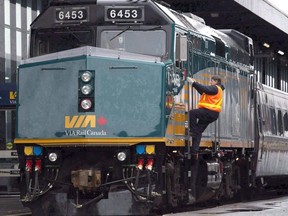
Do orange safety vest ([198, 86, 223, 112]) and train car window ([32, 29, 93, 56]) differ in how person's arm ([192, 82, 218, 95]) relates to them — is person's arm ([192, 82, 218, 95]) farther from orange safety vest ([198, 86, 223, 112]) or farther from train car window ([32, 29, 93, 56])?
train car window ([32, 29, 93, 56])

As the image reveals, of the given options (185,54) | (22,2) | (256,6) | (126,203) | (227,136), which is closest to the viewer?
(126,203)

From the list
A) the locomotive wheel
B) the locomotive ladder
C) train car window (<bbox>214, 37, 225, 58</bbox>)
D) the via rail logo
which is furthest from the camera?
train car window (<bbox>214, 37, 225, 58</bbox>)

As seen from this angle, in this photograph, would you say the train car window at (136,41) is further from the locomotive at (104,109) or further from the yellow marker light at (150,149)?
the yellow marker light at (150,149)

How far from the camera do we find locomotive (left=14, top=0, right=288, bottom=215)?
13.7 metres

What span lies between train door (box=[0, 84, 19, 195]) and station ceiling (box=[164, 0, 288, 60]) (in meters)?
10.9

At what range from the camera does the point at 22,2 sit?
31.0m

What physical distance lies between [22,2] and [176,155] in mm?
17156

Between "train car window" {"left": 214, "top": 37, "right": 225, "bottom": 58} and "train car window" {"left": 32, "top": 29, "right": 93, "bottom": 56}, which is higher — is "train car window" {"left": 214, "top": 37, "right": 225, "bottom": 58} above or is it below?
above

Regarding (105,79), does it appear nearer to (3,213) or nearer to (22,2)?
(3,213)

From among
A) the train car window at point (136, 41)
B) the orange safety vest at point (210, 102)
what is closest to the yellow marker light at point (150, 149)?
the train car window at point (136, 41)

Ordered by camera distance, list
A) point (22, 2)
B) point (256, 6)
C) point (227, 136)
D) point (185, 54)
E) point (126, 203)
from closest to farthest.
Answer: point (126, 203) < point (185, 54) < point (227, 136) < point (22, 2) < point (256, 6)

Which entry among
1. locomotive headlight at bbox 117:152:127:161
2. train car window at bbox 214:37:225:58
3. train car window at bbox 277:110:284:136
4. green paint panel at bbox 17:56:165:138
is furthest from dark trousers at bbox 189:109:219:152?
train car window at bbox 277:110:284:136

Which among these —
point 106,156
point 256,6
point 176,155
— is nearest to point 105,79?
point 106,156

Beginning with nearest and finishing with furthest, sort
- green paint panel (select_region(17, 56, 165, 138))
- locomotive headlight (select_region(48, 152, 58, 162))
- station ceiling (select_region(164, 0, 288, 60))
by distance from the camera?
green paint panel (select_region(17, 56, 165, 138))
locomotive headlight (select_region(48, 152, 58, 162))
station ceiling (select_region(164, 0, 288, 60))
